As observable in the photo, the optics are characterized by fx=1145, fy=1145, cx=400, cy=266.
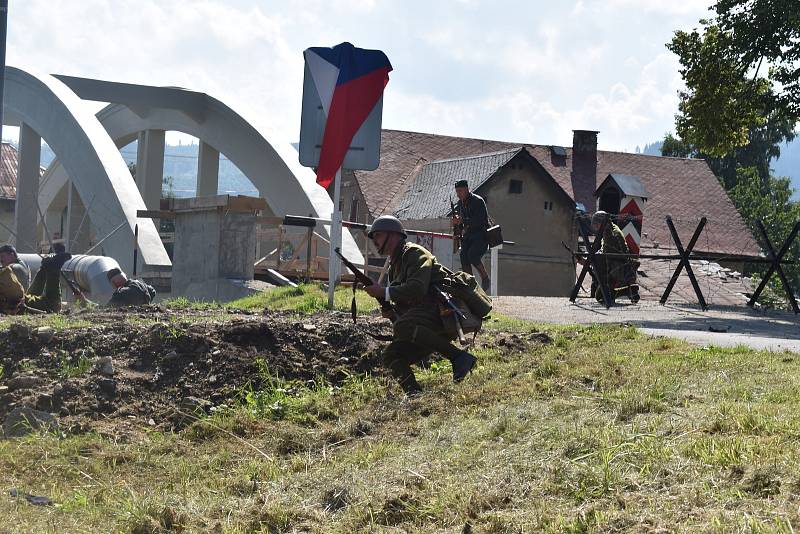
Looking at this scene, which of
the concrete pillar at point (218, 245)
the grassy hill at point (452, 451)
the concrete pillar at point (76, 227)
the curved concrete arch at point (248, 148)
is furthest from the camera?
the concrete pillar at point (76, 227)

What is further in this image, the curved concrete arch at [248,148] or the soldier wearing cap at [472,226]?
the curved concrete arch at [248,148]

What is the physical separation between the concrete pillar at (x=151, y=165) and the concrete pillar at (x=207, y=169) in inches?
57.4

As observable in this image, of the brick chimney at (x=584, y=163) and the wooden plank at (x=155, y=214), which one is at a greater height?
the brick chimney at (x=584, y=163)

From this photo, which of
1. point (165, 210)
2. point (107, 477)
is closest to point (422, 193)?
point (165, 210)

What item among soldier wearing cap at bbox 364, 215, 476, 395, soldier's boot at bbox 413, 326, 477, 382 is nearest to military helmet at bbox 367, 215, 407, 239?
soldier wearing cap at bbox 364, 215, 476, 395

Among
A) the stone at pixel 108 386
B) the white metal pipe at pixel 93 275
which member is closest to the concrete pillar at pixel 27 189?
the white metal pipe at pixel 93 275

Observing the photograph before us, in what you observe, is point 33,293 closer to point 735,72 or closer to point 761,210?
point 735,72

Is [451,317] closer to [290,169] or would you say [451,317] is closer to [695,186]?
[290,169]

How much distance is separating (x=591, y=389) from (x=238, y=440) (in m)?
2.52

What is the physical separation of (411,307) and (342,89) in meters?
5.82

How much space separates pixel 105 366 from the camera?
30.5 feet

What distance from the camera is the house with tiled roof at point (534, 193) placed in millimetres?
41344

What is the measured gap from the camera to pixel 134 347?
32.4 feet

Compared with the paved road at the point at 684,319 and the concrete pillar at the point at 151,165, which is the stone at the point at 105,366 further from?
the concrete pillar at the point at 151,165
